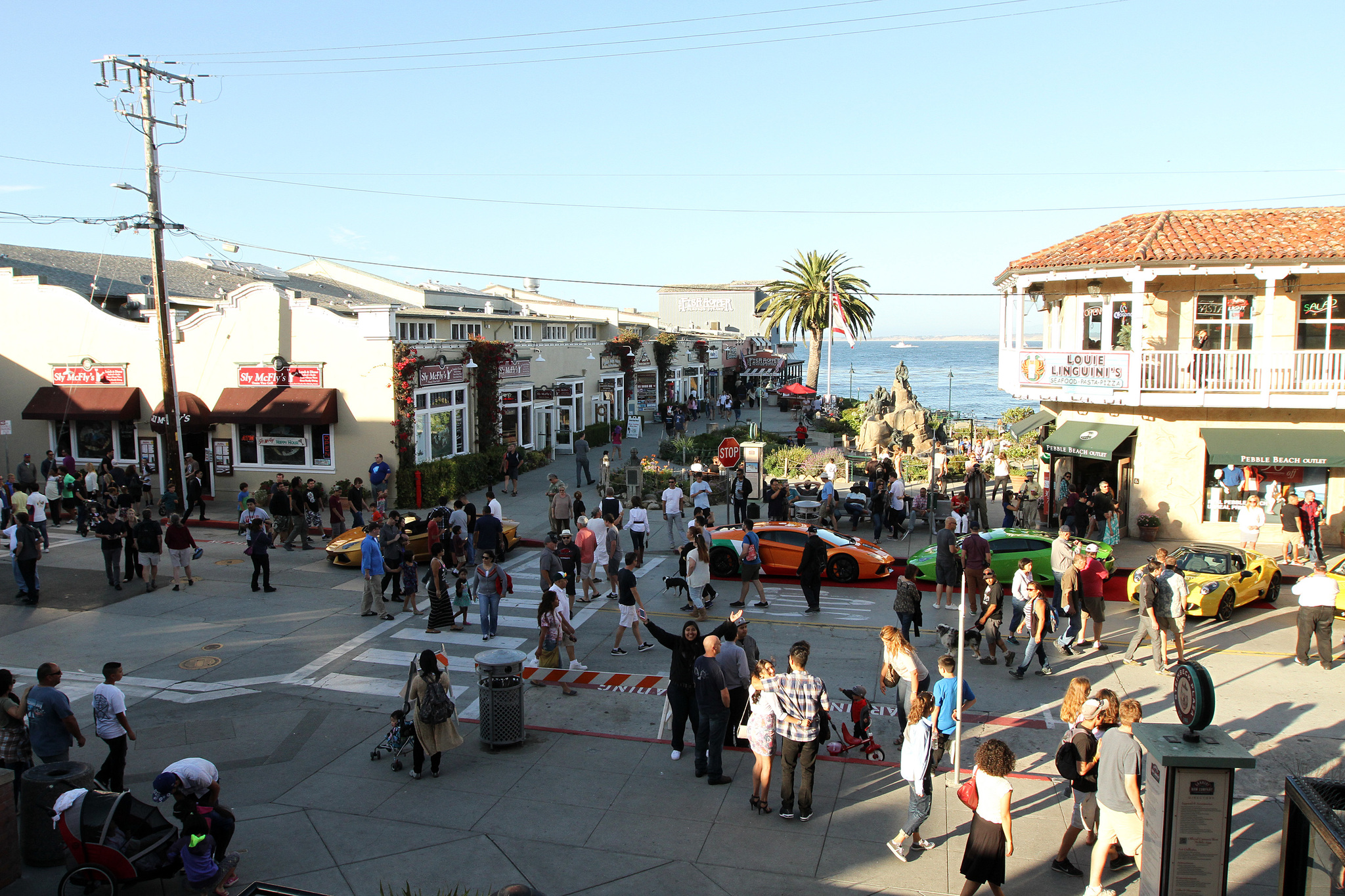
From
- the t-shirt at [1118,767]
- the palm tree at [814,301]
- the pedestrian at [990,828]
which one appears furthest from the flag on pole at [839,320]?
the pedestrian at [990,828]

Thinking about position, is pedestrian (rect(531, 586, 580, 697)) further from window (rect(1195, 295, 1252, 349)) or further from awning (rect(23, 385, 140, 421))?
awning (rect(23, 385, 140, 421))

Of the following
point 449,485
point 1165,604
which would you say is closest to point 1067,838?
point 1165,604

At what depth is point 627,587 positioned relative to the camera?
505 inches

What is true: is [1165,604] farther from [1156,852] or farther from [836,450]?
[836,450]

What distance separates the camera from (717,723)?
8.98 m

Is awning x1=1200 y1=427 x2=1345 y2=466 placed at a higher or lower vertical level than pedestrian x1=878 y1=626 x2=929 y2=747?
higher

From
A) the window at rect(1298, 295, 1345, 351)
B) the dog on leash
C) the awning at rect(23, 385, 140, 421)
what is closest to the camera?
the dog on leash

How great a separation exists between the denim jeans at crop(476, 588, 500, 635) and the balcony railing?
A: 49.9 ft

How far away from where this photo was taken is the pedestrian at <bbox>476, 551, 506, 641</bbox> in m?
13.4

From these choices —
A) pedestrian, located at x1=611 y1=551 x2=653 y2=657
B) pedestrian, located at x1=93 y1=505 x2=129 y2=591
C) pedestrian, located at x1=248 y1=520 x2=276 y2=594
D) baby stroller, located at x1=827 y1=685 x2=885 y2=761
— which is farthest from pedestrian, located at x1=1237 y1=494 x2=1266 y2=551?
pedestrian, located at x1=93 y1=505 x2=129 y2=591

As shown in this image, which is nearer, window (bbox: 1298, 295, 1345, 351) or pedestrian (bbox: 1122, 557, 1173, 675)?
pedestrian (bbox: 1122, 557, 1173, 675)

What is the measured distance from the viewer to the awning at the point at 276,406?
80.1 feet

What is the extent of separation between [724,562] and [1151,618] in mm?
7996

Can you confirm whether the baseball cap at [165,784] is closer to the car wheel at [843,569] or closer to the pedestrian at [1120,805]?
the pedestrian at [1120,805]
